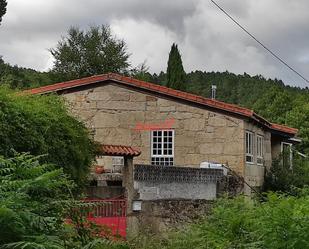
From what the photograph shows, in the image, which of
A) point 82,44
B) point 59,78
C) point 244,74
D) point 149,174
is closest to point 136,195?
point 149,174

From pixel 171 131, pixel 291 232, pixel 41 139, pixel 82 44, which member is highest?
pixel 82 44

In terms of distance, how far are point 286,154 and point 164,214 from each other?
15.0 metres

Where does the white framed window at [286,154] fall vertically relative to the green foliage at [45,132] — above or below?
above

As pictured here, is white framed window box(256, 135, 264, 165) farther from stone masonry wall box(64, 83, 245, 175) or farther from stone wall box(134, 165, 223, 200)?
stone wall box(134, 165, 223, 200)

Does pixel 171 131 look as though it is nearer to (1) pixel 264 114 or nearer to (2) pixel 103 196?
(2) pixel 103 196

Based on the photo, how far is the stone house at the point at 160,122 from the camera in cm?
2236

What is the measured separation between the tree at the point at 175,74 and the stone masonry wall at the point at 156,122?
64.3 ft

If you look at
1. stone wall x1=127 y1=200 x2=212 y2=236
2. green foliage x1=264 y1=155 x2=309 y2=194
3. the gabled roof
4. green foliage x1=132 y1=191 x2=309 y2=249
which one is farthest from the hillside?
green foliage x1=132 y1=191 x2=309 y2=249

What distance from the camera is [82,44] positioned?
159ft

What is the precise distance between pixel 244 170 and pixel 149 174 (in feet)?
25.2

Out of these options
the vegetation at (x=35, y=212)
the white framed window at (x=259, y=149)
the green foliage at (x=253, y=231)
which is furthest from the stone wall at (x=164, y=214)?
the vegetation at (x=35, y=212)

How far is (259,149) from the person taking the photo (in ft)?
83.5

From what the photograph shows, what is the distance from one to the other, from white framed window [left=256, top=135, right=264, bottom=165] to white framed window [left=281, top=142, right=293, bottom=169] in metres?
2.12

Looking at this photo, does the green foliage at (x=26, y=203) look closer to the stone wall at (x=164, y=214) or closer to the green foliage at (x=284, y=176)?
the stone wall at (x=164, y=214)
